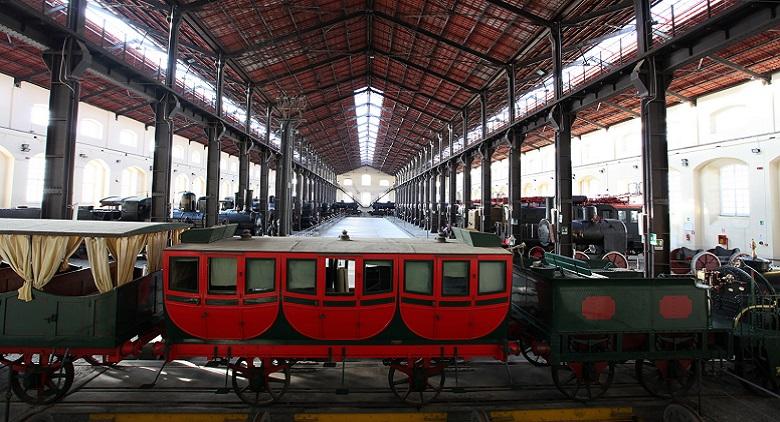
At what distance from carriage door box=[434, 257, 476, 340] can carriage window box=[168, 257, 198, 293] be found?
11.1ft

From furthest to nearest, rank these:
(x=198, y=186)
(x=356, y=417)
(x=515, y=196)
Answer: (x=198, y=186) → (x=515, y=196) → (x=356, y=417)

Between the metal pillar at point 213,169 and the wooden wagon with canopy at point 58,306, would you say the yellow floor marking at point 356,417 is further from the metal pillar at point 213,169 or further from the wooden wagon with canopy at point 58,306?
the metal pillar at point 213,169

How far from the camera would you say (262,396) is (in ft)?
16.7

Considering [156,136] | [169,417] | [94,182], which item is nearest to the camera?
[169,417]

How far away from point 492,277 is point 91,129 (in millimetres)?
30595

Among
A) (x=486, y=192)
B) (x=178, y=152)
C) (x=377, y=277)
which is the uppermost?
(x=178, y=152)

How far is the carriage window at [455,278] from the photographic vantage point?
4.63m

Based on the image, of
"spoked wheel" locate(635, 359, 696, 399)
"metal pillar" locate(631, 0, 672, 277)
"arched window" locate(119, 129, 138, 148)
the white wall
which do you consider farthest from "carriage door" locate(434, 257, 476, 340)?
"arched window" locate(119, 129, 138, 148)

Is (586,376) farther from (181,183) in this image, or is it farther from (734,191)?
(181,183)

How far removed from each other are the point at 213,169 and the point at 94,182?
640 inches

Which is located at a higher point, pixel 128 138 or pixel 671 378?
pixel 128 138

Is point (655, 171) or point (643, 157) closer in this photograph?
point (655, 171)

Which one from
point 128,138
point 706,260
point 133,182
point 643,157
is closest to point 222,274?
point 643,157

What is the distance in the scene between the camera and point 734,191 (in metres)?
19.0
